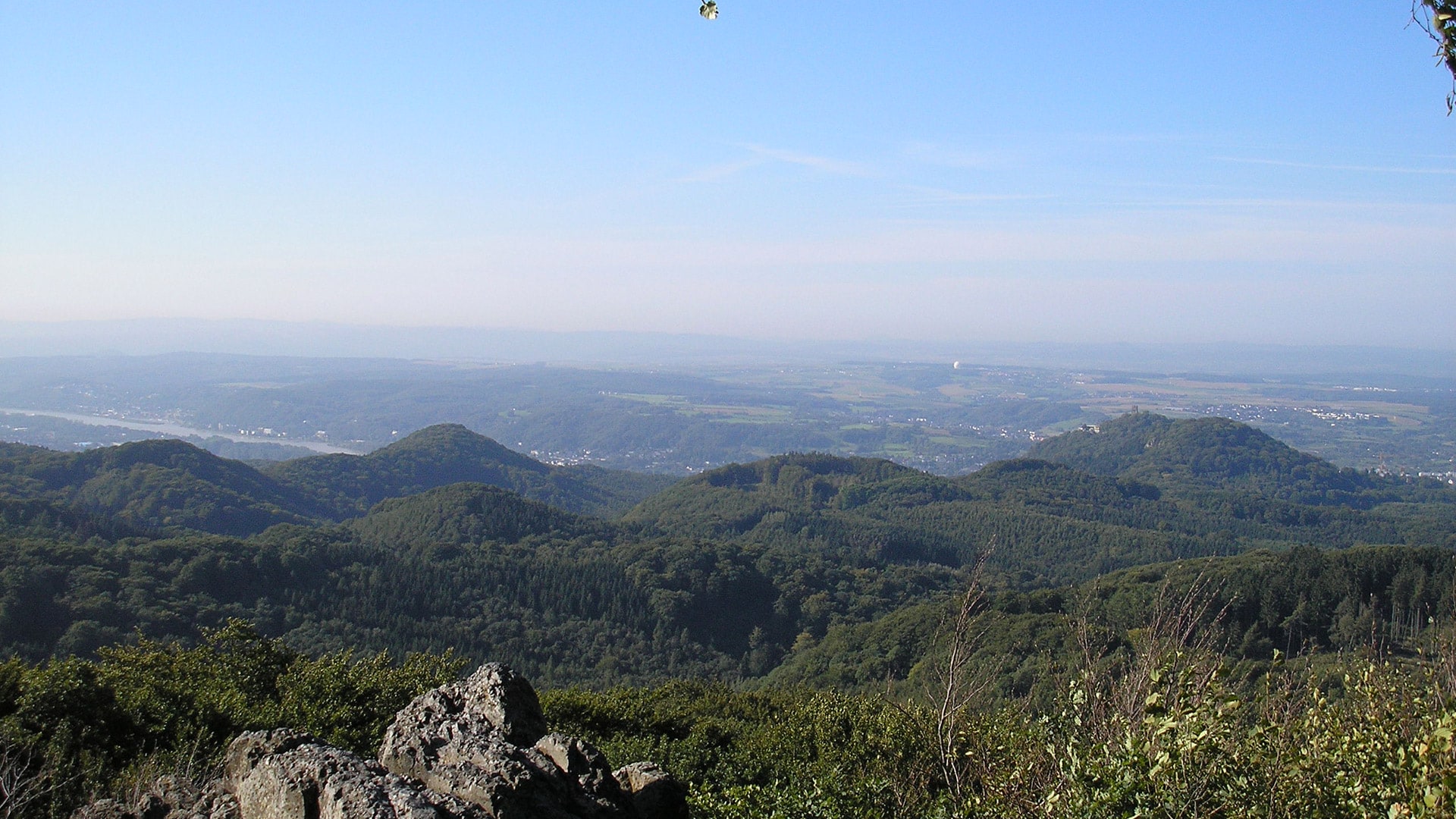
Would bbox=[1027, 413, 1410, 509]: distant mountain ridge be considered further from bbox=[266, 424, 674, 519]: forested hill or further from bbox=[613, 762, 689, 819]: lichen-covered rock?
bbox=[613, 762, 689, 819]: lichen-covered rock

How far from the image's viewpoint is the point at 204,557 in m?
51.0

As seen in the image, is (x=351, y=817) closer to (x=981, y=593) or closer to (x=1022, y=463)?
(x=981, y=593)

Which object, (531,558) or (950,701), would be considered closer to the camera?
(950,701)

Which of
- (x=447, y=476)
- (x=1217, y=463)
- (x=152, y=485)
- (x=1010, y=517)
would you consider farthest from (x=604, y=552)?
(x=1217, y=463)

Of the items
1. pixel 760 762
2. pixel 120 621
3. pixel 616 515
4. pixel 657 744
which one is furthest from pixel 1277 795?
pixel 616 515

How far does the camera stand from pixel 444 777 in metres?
6.43

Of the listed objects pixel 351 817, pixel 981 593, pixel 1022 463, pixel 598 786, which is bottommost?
pixel 1022 463

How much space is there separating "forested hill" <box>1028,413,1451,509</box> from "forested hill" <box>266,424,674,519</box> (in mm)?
90833

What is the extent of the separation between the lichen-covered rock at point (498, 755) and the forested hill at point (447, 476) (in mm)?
111023

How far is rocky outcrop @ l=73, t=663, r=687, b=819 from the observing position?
5883 mm

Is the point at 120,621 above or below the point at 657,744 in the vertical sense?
below

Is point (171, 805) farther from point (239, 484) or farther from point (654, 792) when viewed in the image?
point (239, 484)

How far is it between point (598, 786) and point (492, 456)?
146384mm

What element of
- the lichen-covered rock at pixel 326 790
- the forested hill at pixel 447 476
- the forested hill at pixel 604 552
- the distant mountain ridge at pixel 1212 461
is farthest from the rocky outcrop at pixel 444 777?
the distant mountain ridge at pixel 1212 461
